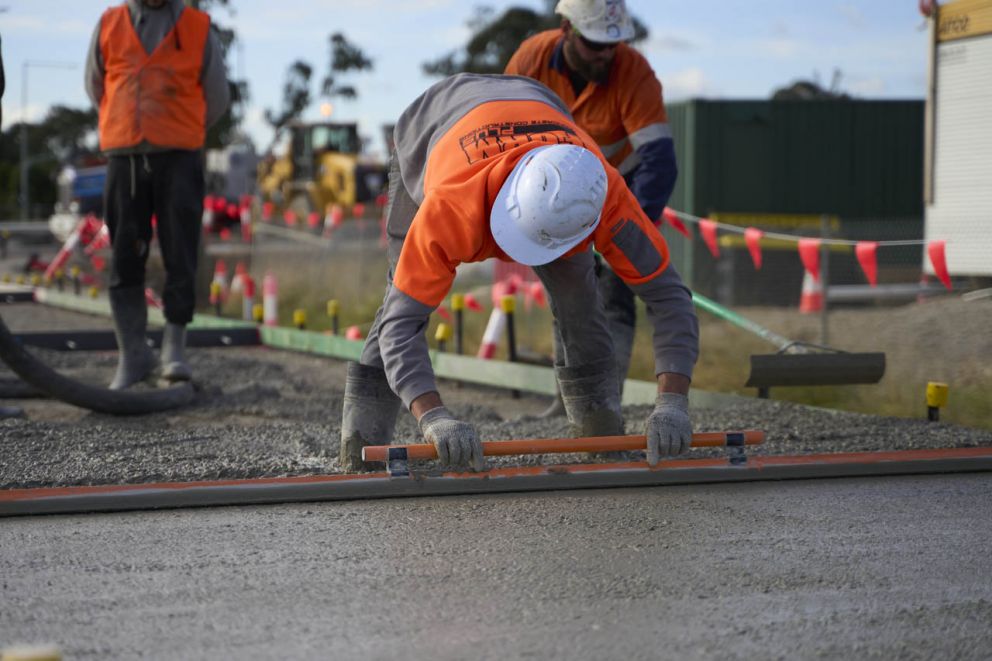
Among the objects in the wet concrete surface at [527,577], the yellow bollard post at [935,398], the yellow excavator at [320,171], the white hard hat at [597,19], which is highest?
the yellow excavator at [320,171]

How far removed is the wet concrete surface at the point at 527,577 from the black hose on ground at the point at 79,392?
7.31 feet

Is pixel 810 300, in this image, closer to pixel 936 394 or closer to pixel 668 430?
pixel 936 394

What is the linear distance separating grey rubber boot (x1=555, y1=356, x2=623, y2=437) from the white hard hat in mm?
1531

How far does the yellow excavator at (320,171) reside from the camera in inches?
1142

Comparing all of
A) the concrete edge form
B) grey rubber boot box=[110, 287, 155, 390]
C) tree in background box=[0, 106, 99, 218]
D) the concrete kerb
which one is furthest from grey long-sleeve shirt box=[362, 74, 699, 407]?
tree in background box=[0, 106, 99, 218]

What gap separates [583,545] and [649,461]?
674 millimetres

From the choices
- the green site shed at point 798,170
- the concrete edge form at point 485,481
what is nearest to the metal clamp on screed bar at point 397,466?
the concrete edge form at point 485,481

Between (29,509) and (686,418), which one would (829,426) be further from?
(29,509)

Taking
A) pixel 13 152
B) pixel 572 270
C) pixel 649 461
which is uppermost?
pixel 13 152

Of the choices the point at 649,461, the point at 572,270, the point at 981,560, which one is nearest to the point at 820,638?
the point at 981,560

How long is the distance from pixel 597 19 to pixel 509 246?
198 centimetres

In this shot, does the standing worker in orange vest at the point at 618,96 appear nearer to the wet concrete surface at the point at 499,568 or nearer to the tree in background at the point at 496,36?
the wet concrete surface at the point at 499,568

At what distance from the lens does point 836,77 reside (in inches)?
864

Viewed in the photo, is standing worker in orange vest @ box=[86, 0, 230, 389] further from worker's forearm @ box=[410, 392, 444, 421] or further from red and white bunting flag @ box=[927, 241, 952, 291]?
red and white bunting flag @ box=[927, 241, 952, 291]
